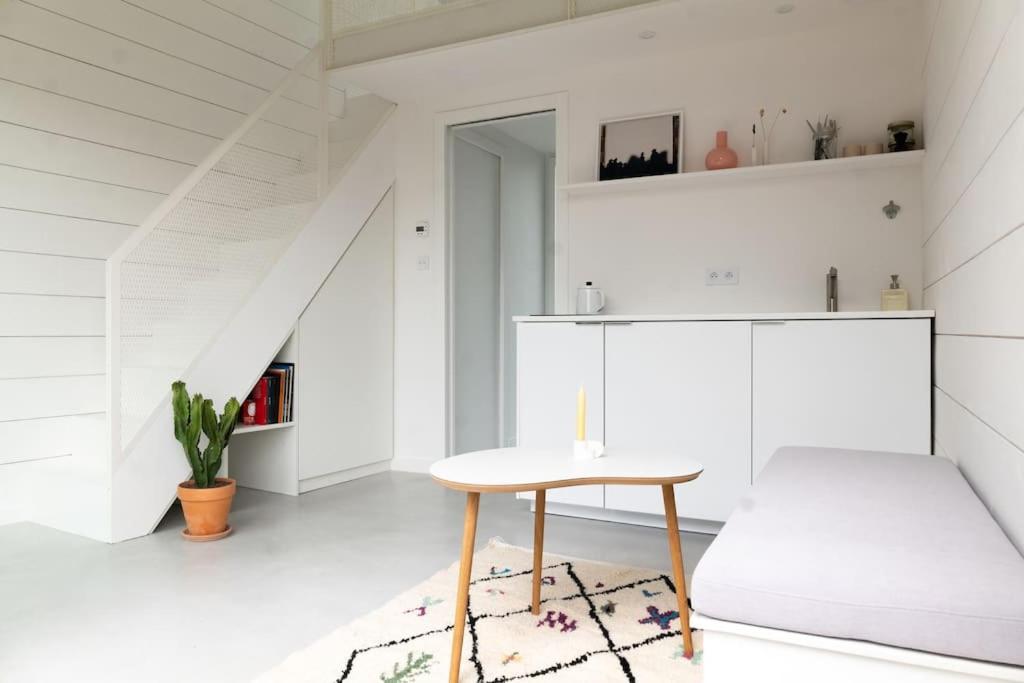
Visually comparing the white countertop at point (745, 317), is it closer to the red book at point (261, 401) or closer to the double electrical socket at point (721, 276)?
the double electrical socket at point (721, 276)

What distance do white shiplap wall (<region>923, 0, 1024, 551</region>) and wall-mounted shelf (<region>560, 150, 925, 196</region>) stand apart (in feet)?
1.84

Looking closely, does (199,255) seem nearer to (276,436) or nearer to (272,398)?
(272,398)

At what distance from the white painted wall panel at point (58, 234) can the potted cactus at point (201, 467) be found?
1.03 metres

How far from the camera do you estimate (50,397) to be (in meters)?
3.37

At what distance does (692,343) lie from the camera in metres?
3.01

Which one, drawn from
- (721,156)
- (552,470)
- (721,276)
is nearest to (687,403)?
(721,276)

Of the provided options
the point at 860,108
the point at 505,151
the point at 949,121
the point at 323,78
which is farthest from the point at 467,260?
the point at 949,121

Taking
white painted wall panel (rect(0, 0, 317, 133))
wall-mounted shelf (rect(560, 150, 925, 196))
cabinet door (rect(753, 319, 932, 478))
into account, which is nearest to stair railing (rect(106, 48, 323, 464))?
white painted wall panel (rect(0, 0, 317, 133))

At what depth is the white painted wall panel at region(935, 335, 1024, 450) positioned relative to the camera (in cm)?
123

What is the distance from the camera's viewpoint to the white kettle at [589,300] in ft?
12.0

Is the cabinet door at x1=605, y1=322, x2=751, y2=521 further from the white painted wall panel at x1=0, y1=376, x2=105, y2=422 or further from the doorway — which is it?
the white painted wall panel at x1=0, y1=376, x2=105, y2=422

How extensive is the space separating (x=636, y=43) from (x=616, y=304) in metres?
1.34

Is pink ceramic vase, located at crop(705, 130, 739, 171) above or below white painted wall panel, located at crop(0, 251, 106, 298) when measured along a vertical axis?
above

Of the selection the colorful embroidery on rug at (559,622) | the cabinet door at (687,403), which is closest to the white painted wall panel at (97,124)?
the cabinet door at (687,403)
